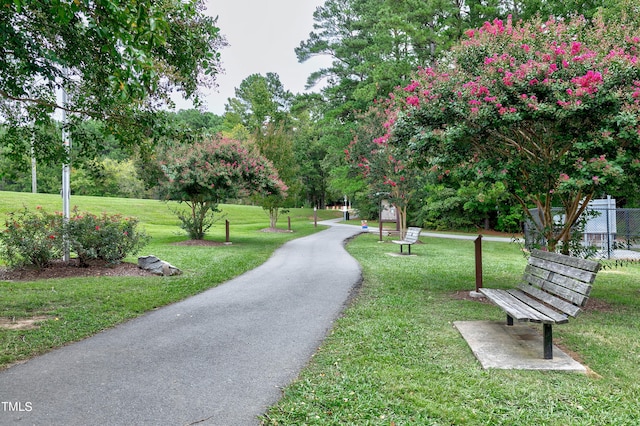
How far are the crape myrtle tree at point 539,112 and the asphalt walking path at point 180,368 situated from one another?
3.43 metres

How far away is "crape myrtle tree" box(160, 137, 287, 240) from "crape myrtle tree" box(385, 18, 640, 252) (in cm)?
948

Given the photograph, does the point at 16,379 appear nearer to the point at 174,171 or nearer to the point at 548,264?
the point at 548,264

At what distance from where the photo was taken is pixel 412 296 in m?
7.09

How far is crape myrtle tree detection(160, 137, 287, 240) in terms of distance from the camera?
15344 mm

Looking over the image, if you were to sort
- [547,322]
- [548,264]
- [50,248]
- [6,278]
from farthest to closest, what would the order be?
[50,248]
[6,278]
[548,264]
[547,322]

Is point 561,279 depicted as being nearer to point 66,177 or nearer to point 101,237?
point 101,237

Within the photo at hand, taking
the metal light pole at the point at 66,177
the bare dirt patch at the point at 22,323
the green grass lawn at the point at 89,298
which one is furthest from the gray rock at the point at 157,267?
the bare dirt patch at the point at 22,323

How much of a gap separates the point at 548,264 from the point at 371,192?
1470 cm

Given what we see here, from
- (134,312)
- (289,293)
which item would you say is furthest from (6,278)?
(289,293)

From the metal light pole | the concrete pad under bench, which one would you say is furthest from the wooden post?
the metal light pole

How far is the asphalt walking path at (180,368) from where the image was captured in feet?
9.71

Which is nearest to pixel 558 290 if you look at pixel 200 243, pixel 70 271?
pixel 70 271

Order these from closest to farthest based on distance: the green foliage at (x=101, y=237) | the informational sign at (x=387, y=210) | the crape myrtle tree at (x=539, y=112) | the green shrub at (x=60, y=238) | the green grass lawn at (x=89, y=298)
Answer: the green grass lawn at (x=89, y=298)
the crape myrtle tree at (x=539, y=112)
the green shrub at (x=60, y=238)
the green foliage at (x=101, y=237)
the informational sign at (x=387, y=210)

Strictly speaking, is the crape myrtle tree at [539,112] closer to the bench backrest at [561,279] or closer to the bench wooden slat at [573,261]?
the bench wooden slat at [573,261]
